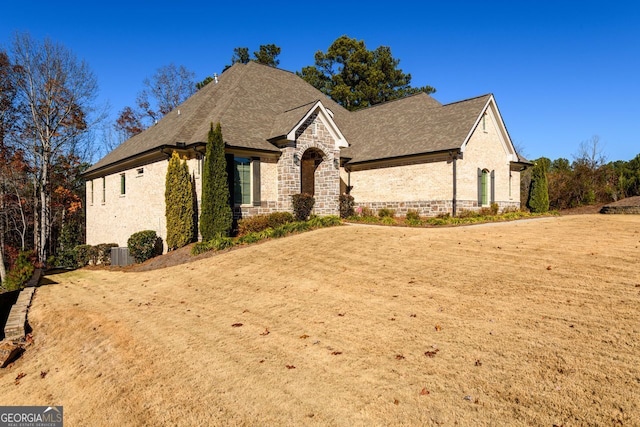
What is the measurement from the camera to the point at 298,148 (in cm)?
1812

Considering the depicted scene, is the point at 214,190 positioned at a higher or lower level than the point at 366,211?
higher

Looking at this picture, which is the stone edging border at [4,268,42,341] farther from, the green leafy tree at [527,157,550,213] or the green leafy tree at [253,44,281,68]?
the green leafy tree at [253,44,281,68]

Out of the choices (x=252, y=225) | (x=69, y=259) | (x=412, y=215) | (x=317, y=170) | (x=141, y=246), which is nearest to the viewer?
(x=252, y=225)

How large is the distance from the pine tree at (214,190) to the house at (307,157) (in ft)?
3.58

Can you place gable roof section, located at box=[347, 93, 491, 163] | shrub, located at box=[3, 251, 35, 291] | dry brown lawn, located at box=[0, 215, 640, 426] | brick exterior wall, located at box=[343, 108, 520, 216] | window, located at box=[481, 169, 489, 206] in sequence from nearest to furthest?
dry brown lawn, located at box=[0, 215, 640, 426], shrub, located at box=[3, 251, 35, 291], brick exterior wall, located at box=[343, 108, 520, 216], gable roof section, located at box=[347, 93, 491, 163], window, located at box=[481, 169, 489, 206]

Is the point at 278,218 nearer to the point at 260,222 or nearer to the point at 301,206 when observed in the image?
the point at 260,222

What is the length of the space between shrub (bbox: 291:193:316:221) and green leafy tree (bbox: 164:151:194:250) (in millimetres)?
4508

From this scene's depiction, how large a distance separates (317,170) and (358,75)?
1130 inches

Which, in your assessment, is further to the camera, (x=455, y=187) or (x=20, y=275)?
(x=455, y=187)

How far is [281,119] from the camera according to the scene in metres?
19.3

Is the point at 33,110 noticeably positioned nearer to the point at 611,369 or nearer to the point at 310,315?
the point at 310,315

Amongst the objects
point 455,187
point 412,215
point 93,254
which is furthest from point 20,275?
point 455,187

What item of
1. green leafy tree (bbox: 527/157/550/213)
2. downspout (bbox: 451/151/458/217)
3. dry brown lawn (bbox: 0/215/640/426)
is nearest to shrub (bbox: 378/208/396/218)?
downspout (bbox: 451/151/458/217)

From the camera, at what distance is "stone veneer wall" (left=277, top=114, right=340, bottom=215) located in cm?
1789
